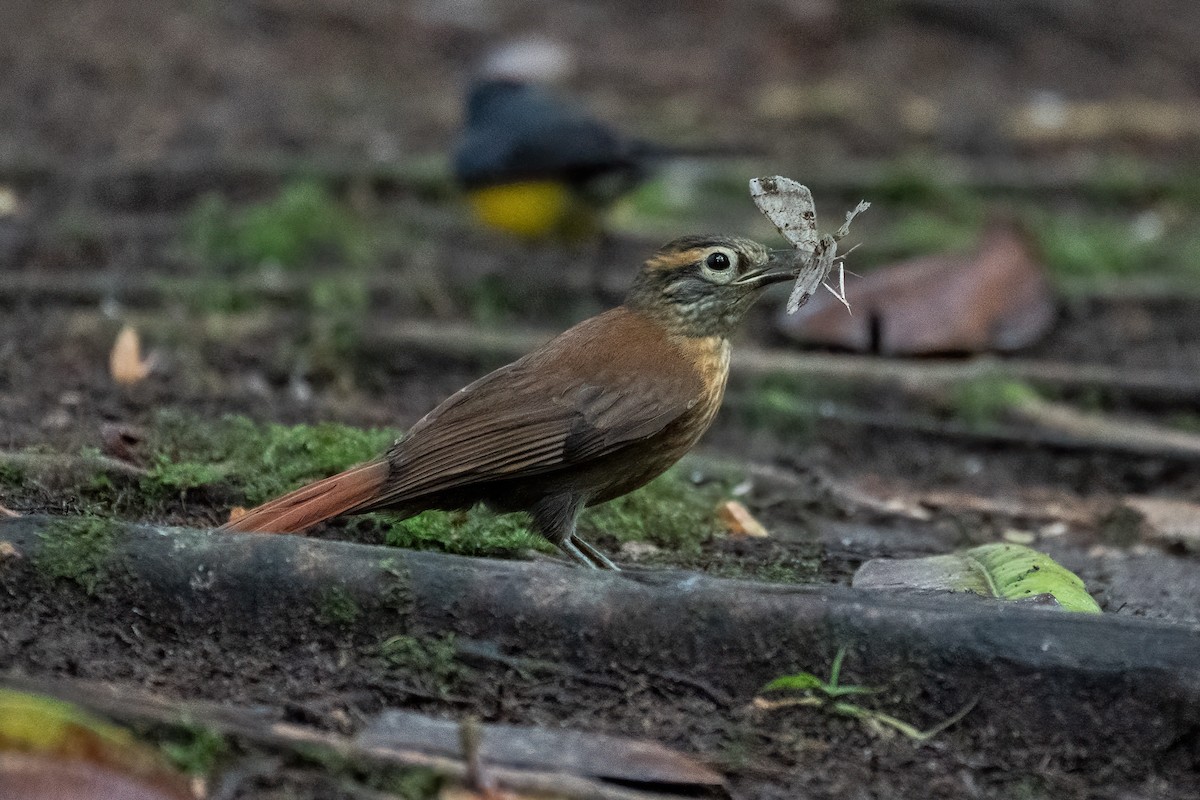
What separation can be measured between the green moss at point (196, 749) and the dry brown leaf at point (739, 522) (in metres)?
2.04

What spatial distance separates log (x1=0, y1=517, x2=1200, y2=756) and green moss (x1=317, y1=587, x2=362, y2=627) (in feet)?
0.03

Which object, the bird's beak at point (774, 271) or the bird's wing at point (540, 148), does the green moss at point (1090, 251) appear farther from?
the bird's beak at point (774, 271)

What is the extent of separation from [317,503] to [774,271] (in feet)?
4.70

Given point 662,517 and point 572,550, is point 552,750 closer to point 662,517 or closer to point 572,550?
point 572,550

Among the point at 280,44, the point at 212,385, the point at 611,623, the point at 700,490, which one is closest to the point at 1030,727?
the point at 611,623

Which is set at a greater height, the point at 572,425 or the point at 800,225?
the point at 800,225

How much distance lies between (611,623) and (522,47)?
25.6 ft

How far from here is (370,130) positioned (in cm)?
1046

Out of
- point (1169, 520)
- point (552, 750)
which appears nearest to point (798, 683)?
point (552, 750)

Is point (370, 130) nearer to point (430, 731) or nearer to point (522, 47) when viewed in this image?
point (522, 47)

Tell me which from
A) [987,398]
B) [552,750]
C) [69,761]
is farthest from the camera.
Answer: [987,398]

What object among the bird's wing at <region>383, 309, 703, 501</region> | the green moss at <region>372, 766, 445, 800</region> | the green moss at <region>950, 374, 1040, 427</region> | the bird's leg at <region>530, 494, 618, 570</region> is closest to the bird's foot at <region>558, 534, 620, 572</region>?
the bird's leg at <region>530, 494, 618, 570</region>

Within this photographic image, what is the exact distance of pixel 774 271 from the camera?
13.9 ft

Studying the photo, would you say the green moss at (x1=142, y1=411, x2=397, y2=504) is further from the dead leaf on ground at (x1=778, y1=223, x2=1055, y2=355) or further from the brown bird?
the dead leaf on ground at (x1=778, y1=223, x2=1055, y2=355)
